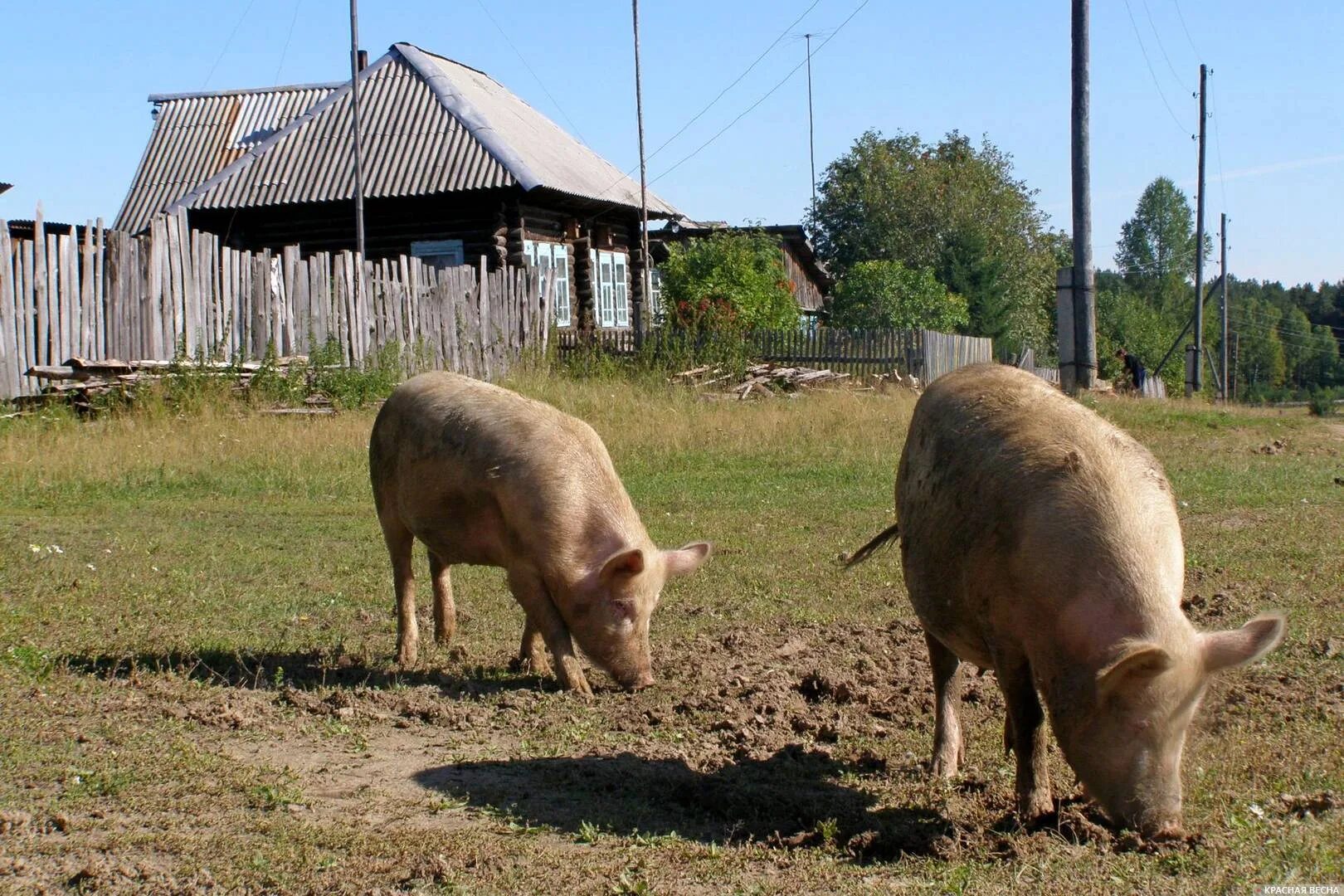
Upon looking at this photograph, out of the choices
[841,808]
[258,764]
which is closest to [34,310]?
[258,764]

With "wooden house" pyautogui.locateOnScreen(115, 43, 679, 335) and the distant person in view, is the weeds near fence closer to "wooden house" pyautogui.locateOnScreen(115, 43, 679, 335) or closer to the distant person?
"wooden house" pyautogui.locateOnScreen(115, 43, 679, 335)

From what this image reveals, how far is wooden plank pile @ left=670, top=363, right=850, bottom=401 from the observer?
21.5 metres

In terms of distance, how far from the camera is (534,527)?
5.83 meters

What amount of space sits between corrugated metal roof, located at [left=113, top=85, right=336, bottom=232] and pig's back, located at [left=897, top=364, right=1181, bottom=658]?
84.7 ft

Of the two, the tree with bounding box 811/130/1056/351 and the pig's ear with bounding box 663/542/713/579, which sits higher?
the tree with bounding box 811/130/1056/351

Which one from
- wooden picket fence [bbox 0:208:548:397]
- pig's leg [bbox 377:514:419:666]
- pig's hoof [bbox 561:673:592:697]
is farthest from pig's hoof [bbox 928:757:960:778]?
wooden picket fence [bbox 0:208:548:397]

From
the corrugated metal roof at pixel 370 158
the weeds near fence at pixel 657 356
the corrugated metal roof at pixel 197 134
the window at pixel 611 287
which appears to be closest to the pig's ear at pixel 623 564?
the weeds near fence at pixel 657 356

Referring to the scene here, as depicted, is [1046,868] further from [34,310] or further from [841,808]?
[34,310]

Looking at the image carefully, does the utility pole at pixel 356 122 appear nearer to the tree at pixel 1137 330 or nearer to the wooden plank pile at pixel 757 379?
the wooden plank pile at pixel 757 379

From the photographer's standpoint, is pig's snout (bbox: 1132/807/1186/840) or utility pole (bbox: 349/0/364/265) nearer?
pig's snout (bbox: 1132/807/1186/840)

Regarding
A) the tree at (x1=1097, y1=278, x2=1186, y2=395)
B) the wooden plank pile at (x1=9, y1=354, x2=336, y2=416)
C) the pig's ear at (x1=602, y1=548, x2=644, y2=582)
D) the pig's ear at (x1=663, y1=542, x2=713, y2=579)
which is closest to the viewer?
the pig's ear at (x1=602, y1=548, x2=644, y2=582)

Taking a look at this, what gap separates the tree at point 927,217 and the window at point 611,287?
71.9ft

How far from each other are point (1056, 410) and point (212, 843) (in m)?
2.96

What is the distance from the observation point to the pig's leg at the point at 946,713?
4.75 meters
